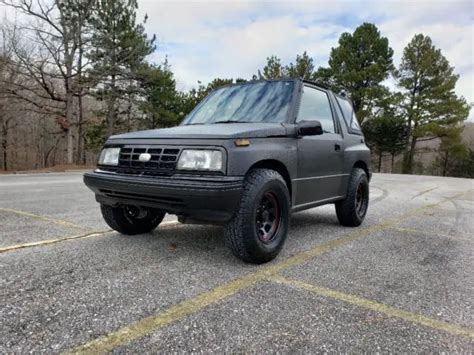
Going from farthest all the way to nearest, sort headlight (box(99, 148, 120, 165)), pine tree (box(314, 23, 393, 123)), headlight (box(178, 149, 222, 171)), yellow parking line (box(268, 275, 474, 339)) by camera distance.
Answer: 1. pine tree (box(314, 23, 393, 123))
2. headlight (box(99, 148, 120, 165))
3. headlight (box(178, 149, 222, 171))
4. yellow parking line (box(268, 275, 474, 339))

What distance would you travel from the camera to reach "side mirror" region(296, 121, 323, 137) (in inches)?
139

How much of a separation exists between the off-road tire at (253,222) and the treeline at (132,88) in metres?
21.0

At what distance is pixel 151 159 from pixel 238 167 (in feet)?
2.45

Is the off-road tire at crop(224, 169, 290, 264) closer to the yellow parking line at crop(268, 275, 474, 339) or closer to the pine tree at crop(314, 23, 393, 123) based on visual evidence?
the yellow parking line at crop(268, 275, 474, 339)

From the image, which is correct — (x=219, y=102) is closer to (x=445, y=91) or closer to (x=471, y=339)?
(x=471, y=339)

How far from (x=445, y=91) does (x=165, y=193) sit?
117 feet

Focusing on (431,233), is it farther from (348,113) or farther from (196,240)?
(196,240)

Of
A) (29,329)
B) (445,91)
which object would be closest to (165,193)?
(29,329)

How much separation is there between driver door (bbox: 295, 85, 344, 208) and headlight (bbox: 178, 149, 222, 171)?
3.48 ft

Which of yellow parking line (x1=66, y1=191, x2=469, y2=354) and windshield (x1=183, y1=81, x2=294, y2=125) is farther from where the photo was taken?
windshield (x1=183, y1=81, x2=294, y2=125)

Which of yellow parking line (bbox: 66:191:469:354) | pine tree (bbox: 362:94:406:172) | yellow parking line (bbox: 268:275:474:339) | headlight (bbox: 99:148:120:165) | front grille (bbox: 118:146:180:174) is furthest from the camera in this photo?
pine tree (bbox: 362:94:406:172)

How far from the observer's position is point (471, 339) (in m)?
2.06

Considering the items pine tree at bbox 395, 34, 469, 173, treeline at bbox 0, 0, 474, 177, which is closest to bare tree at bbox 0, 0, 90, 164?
treeline at bbox 0, 0, 474, 177

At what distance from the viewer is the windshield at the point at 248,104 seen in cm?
379
